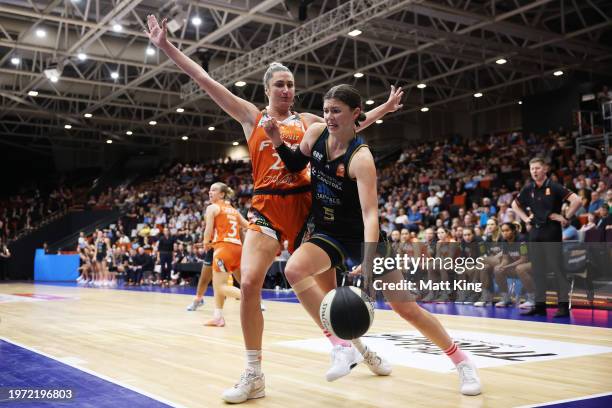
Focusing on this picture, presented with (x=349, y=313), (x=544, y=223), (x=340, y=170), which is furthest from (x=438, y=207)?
(x=349, y=313)

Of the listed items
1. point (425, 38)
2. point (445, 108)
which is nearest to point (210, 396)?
point (425, 38)

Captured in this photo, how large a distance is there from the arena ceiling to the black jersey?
10684mm

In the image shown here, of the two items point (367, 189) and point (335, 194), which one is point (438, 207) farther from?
point (367, 189)

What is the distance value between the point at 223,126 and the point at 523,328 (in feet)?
92.7

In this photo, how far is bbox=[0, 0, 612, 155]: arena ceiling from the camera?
15.6 metres

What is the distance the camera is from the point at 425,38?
1723 centimetres

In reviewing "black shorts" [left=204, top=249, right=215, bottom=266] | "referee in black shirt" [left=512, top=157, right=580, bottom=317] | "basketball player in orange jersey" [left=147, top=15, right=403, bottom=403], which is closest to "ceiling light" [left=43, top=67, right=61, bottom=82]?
"black shorts" [left=204, top=249, right=215, bottom=266]

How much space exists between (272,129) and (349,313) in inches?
41.8

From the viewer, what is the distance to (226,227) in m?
7.90

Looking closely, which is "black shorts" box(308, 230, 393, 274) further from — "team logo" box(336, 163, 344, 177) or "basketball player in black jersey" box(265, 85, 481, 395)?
"team logo" box(336, 163, 344, 177)

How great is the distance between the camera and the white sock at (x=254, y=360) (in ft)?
11.5

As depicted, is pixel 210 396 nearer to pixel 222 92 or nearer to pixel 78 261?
pixel 222 92

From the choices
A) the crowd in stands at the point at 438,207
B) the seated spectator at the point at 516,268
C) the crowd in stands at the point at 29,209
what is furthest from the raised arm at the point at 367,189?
the crowd in stands at the point at 29,209

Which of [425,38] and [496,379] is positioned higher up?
[425,38]
